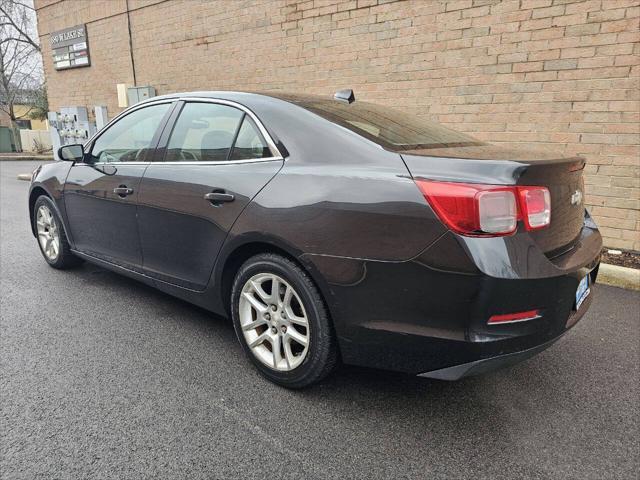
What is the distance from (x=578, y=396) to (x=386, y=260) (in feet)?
4.76

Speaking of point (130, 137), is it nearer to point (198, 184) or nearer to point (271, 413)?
point (198, 184)

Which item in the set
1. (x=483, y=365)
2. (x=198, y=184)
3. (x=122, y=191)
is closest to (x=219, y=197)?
(x=198, y=184)

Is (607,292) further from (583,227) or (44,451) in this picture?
(44,451)

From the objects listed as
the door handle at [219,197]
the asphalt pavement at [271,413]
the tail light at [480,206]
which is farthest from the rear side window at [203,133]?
the tail light at [480,206]

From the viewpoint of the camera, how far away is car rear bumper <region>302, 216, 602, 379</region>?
181 centimetres

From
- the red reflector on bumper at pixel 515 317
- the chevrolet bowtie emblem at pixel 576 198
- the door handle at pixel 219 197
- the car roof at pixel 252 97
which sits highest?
the car roof at pixel 252 97

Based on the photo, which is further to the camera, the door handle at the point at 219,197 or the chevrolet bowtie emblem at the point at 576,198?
the door handle at the point at 219,197

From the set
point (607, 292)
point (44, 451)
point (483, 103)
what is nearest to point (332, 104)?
point (44, 451)

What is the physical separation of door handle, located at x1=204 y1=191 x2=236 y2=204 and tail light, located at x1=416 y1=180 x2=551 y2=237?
3.67 ft

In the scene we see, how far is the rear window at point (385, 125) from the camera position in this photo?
7.58 feet

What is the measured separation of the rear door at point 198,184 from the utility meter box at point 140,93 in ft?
29.3

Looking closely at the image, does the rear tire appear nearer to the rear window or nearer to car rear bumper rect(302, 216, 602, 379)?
the rear window

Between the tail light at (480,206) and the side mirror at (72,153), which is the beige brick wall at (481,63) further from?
the side mirror at (72,153)

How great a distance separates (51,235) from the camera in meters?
4.40
